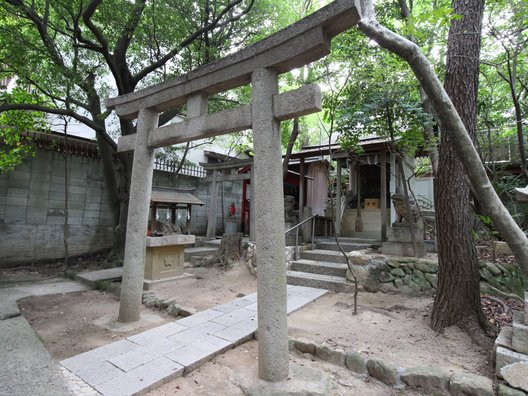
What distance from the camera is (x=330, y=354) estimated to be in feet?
12.5

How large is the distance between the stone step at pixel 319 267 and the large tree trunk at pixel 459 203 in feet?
9.43

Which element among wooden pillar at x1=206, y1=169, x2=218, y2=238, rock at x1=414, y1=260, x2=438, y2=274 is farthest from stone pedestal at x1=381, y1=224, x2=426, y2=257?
wooden pillar at x1=206, y1=169, x2=218, y2=238

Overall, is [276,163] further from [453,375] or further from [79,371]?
[79,371]

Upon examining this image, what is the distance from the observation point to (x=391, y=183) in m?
11.2

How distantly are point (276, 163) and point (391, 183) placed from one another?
9.39m

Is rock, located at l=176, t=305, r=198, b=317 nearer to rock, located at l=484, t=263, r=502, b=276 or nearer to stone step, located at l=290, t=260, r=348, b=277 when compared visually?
stone step, located at l=290, t=260, r=348, b=277

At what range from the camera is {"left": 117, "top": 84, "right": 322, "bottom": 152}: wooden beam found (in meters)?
3.06

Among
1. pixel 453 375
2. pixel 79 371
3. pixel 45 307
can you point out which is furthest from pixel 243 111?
pixel 45 307

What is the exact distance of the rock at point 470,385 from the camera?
112 inches

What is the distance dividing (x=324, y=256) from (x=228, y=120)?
5.51 meters

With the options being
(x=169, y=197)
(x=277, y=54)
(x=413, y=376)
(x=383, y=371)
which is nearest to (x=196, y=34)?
(x=169, y=197)

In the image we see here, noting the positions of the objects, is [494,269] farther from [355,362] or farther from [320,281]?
[355,362]

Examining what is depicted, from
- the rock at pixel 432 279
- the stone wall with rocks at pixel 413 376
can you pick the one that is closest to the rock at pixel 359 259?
the rock at pixel 432 279

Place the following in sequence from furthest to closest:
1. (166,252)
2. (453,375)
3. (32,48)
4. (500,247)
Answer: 1. (166,252)
2. (32,48)
3. (500,247)
4. (453,375)
